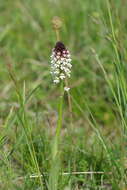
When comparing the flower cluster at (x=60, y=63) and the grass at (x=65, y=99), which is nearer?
the flower cluster at (x=60, y=63)

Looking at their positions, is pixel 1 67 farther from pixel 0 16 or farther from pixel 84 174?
pixel 84 174

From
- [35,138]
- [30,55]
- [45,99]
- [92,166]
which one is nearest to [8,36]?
[30,55]

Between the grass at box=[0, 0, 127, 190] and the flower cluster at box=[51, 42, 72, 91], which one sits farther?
the grass at box=[0, 0, 127, 190]

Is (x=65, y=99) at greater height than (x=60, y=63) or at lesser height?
greater
